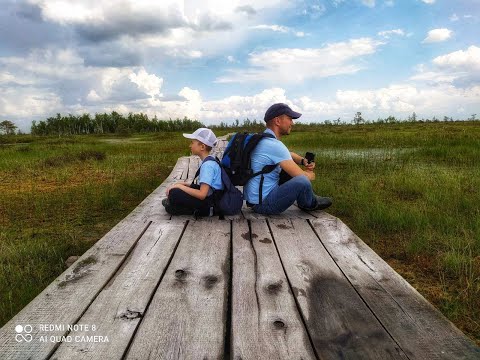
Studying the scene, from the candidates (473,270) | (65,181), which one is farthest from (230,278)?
(65,181)

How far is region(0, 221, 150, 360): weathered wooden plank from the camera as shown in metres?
1.97

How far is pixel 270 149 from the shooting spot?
4320 millimetres

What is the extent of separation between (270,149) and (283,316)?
92.1 inches

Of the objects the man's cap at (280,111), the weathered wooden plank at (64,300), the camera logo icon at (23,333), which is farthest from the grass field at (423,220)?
the camera logo icon at (23,333)

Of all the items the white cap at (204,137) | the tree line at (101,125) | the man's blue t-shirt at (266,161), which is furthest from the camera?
the tree line at (101,125)

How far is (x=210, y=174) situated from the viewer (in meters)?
4.25

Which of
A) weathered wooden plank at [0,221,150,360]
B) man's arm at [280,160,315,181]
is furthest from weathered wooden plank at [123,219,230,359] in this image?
man's arm at [280,160,315,181]

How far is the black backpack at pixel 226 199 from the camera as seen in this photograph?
14.4 feet

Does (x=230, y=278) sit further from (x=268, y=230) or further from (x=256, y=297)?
(x=268, y=230)

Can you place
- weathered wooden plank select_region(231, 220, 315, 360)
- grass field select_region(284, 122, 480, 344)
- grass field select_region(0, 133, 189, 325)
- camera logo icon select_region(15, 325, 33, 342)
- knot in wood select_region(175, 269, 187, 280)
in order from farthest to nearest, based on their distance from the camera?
grass field select_region(0, 133, 189, 325) → grass field select_region(284, 122, 480, 344) → knot in wood select_region(175, 269, 187, 280) → camera logo icon select_region(15, 325, 33, 342) → weathered wooden plank select_region(231, 220, 315, 360)

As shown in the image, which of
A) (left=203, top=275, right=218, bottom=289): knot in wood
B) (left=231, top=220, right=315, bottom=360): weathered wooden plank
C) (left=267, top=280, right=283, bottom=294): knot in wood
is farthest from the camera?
(left=203, top=275, right=218, bottom=289): knot in wood

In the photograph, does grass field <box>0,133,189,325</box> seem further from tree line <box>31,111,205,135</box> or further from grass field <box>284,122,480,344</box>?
tree line <box>31,111,205,135</box>

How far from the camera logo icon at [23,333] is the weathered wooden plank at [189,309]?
532 mm

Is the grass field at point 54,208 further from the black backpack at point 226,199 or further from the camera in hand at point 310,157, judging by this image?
the camera in hand at point 310,157
